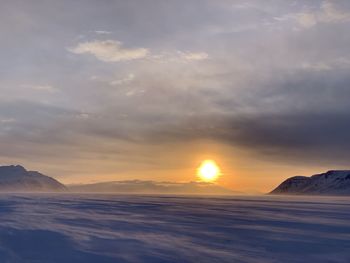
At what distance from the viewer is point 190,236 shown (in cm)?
2523

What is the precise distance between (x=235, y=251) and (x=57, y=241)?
9.49 metres

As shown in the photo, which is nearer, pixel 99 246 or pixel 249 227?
pixel 99 246

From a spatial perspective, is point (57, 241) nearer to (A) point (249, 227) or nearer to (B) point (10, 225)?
(B) point (10, 225)

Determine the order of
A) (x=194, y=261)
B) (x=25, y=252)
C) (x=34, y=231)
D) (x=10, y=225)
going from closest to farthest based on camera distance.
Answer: (x=194, y=261), (x=25, y=252), (x=34, y=231), (x=10, y=225)

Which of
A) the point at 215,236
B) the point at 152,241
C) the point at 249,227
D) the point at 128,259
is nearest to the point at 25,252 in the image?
the point at 128,259

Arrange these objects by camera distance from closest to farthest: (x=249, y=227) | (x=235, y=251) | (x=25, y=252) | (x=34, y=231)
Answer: (x=25, y=252)
(x=235, y=251)
(x=34, y=231)
(x=249, y=227)

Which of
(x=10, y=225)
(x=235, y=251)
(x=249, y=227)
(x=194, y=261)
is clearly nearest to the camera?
(x=194, y=261)

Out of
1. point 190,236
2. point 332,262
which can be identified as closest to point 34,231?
point 190,236

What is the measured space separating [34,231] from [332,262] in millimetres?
17216

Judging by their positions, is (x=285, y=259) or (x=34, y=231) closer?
(x=285, y=259)

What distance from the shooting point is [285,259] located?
60.5 feet

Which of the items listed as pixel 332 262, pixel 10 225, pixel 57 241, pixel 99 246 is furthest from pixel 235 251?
pixel 10 225

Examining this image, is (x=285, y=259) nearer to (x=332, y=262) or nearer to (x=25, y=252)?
(x=332, y=262)

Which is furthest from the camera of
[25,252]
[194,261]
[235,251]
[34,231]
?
[34,231]
